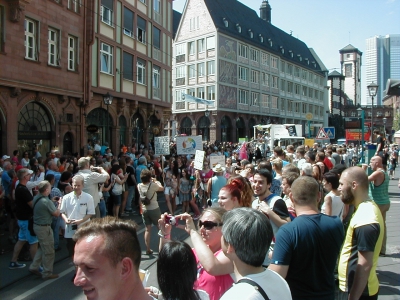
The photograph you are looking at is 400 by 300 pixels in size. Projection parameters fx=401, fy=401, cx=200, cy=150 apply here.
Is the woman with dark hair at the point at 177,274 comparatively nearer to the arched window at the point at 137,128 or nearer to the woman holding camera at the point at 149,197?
the woman holding camera at the point at 149,197

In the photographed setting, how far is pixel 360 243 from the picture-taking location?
3207mm

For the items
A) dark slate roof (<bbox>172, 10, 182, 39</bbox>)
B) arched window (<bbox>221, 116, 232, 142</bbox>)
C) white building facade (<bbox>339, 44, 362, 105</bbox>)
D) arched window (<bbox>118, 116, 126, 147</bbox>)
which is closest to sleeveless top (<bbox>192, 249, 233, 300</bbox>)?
arched window (<bbox>118, 116, 126, 147</bbox>)

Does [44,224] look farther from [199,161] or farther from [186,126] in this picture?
[186,126]

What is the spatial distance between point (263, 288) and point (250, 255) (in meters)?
0.21

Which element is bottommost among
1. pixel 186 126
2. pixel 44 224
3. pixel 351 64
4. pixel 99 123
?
pixel 44 224

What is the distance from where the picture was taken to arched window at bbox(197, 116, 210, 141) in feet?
149

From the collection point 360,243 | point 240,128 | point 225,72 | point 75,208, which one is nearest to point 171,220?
point 360,243

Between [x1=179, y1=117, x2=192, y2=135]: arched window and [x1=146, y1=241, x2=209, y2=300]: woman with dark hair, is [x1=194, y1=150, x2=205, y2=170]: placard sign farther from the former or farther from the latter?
[x1=179, y1=117, x2=192, y2=135]: arched window

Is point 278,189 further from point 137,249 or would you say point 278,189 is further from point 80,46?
point 80,46

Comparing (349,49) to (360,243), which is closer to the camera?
(360,243)

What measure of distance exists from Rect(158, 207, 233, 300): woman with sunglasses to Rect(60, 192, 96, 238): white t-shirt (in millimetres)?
3559

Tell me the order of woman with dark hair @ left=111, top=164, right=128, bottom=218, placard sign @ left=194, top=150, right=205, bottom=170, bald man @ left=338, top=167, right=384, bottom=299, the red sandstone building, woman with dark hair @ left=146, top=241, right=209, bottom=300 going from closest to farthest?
woman with dark hair @ left=146, top=241, right=209, bottom=300
bald man @ left=338, top=167, right=384, bottom=299
woman with dark hair @ left=111, top=164, right=128, bottom=218
placard sign @ left=194, top=150, right=205, bottom=170
the red sandstone building

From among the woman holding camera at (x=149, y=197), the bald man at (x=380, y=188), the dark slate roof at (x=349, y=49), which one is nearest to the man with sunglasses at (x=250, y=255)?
the bald man at (x=380, y=188)

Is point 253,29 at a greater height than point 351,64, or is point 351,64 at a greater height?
point 351,64
